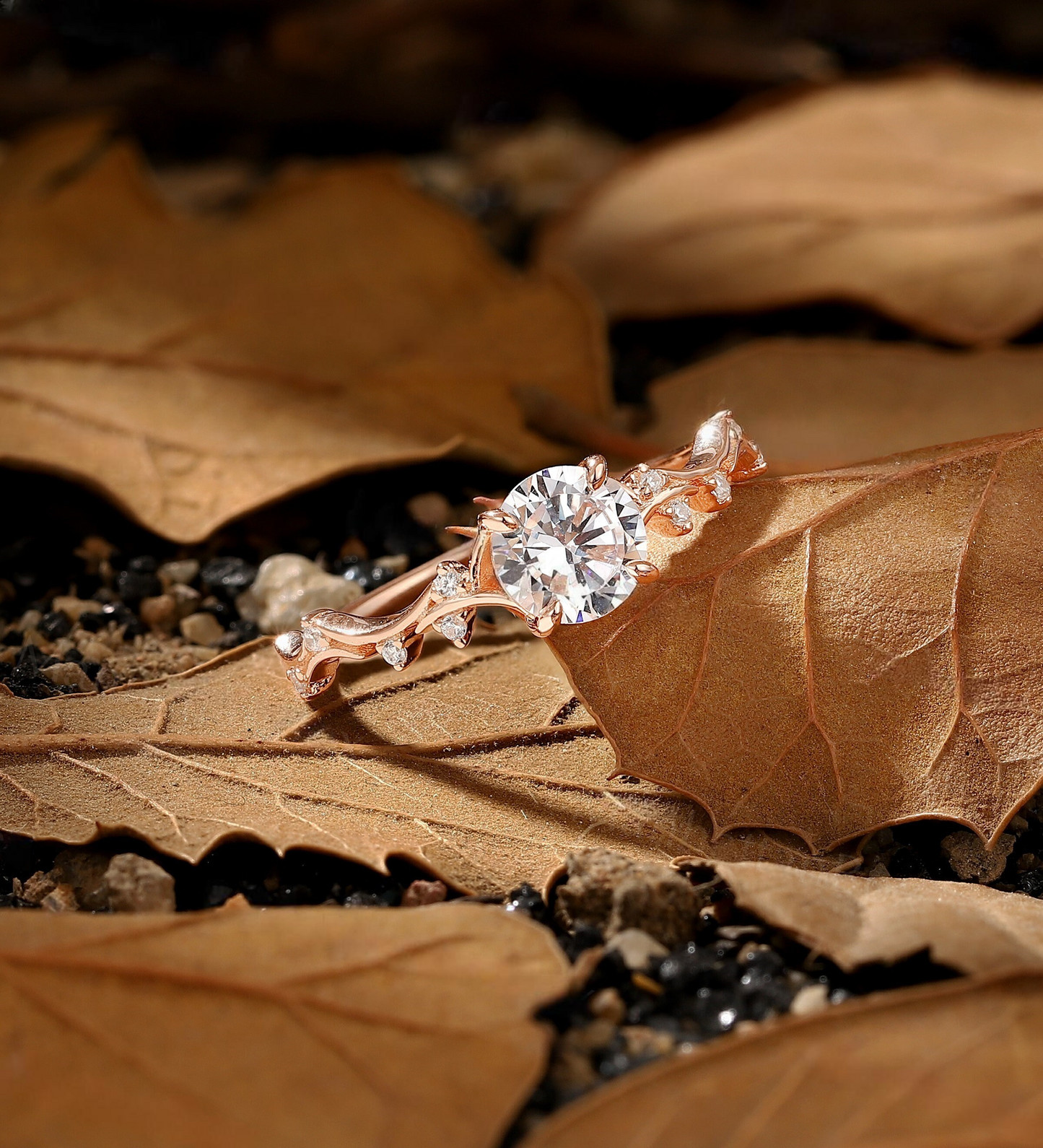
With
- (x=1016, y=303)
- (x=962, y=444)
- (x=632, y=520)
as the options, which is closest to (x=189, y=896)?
(x=632, y=520)

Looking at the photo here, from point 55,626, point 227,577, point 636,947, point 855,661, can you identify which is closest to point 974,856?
point 855,661

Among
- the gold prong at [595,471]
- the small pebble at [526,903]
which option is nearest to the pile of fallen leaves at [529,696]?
the small pebble at [526,903]

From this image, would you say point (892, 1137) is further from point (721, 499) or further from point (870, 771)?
point (721, 499)

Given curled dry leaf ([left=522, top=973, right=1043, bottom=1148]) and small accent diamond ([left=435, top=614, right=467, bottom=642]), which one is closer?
curled dry leaf ([left=522, top=973, right=1043, bottom=1148])

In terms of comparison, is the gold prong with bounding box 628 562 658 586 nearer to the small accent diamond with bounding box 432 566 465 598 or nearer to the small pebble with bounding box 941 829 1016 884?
the small accent diamond with bounding box 432 566 465 598

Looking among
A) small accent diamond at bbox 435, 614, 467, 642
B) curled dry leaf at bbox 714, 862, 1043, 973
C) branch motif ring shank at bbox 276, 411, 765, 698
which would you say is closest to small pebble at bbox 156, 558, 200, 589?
branch motif ring shank at bbox 276, 411, 765, 698

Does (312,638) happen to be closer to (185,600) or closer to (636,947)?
(185,600)

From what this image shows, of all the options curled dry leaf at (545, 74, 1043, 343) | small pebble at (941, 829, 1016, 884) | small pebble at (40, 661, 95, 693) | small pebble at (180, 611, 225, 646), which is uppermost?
curled dry leaf at (545, 74, 1043, 343)

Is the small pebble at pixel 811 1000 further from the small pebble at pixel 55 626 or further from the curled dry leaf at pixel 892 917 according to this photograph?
the small pebble at pixel 55 626
